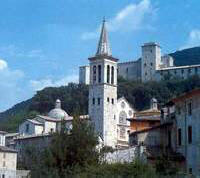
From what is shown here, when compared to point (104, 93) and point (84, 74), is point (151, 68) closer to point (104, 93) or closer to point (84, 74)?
point (84, 74)

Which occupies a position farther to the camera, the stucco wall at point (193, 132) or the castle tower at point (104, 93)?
the castle tower at point (104, 93)

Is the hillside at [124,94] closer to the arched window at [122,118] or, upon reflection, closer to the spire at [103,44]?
the arched window at [122,118]

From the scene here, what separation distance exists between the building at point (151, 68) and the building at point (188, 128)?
312 ft

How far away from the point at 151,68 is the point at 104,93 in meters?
65.4

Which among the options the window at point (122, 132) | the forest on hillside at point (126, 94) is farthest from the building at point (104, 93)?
the forest on hillside at point (126, 94)

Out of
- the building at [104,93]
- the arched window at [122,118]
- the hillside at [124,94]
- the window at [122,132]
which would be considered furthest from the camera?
the hillside at [124,94]

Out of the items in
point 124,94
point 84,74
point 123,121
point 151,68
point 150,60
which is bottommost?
point 123,121

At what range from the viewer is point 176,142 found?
4869cm

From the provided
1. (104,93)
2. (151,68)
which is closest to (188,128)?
(104,93)

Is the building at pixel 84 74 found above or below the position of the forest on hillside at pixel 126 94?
above

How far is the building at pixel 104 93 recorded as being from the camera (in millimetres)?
Answer: 87188

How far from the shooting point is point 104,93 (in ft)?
288

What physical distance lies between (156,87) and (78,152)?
95.6 m

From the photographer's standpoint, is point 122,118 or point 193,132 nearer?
point 193,132
